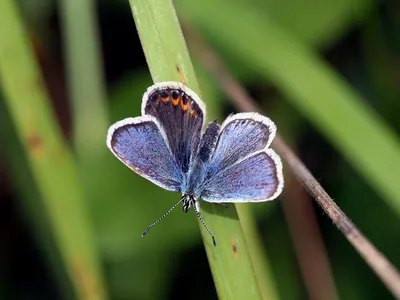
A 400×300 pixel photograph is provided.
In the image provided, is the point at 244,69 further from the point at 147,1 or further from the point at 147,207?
the point at 147,1

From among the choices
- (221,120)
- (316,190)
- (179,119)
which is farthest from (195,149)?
(221,120)

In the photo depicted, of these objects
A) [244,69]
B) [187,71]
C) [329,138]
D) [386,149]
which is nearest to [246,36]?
[244,69]

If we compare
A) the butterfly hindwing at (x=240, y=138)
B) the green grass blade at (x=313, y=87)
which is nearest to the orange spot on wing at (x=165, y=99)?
the butterfly hindwing at (x=240, y=138)

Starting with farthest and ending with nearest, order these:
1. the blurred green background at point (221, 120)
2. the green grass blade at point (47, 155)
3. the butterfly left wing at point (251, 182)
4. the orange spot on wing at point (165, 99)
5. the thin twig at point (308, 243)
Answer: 1. the thin twig at point (308, 243)
2. the blurred green background at point (221, 120)
3. the green grass blade at point (47, 155)
4. the orange spot on wing at point (165, 99)
5. the butterfly left wing at point (251, 182)

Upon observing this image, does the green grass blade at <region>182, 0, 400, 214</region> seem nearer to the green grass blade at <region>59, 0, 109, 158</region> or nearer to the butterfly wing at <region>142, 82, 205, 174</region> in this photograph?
the green grass blade at <region>59, 0, 109, 158</region>

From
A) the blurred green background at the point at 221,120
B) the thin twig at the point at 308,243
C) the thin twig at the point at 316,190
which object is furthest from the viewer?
the thin twig at the point at 308,243

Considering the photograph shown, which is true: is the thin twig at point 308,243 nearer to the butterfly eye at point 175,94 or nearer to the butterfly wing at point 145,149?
the butterfly wing at point 145,149

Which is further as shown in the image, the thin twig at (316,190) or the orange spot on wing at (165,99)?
the orange spot on wing at (165,99)
